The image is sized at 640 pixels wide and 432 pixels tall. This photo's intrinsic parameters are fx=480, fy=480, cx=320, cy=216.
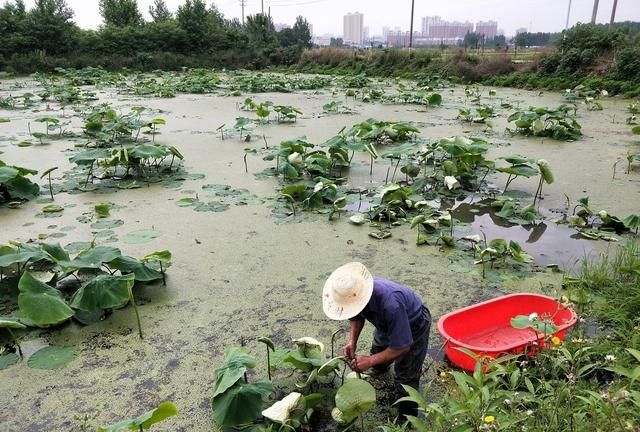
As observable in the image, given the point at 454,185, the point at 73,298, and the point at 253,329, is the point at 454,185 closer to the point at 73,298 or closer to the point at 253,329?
the point at 253,329

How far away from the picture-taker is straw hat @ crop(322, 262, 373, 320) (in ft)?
4.89

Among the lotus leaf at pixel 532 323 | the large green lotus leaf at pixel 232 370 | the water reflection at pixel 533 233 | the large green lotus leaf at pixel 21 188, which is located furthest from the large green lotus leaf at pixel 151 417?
the large green lotus leaf at pixel 21 188

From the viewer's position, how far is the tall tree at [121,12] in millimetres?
25438

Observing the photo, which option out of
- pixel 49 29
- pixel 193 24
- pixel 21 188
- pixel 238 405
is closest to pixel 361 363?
pixel 238 405

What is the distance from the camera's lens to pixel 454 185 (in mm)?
3811

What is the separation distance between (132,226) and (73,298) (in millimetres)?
1116

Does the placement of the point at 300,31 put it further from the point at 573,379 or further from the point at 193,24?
the point at 573,379

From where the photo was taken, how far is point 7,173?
3.50 meters

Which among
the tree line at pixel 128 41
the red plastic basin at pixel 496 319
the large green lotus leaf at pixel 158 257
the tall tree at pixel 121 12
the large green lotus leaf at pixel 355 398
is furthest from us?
the tall tree at pixel 121 12

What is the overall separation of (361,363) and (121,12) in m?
28.4

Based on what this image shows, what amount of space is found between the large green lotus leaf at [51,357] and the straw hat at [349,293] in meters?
1.14

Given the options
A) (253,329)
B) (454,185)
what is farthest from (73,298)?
(454,185)

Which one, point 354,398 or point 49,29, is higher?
point 49,29

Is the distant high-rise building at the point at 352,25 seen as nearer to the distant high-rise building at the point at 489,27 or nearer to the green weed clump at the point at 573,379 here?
the distant high-rise building at the point at 489,27
